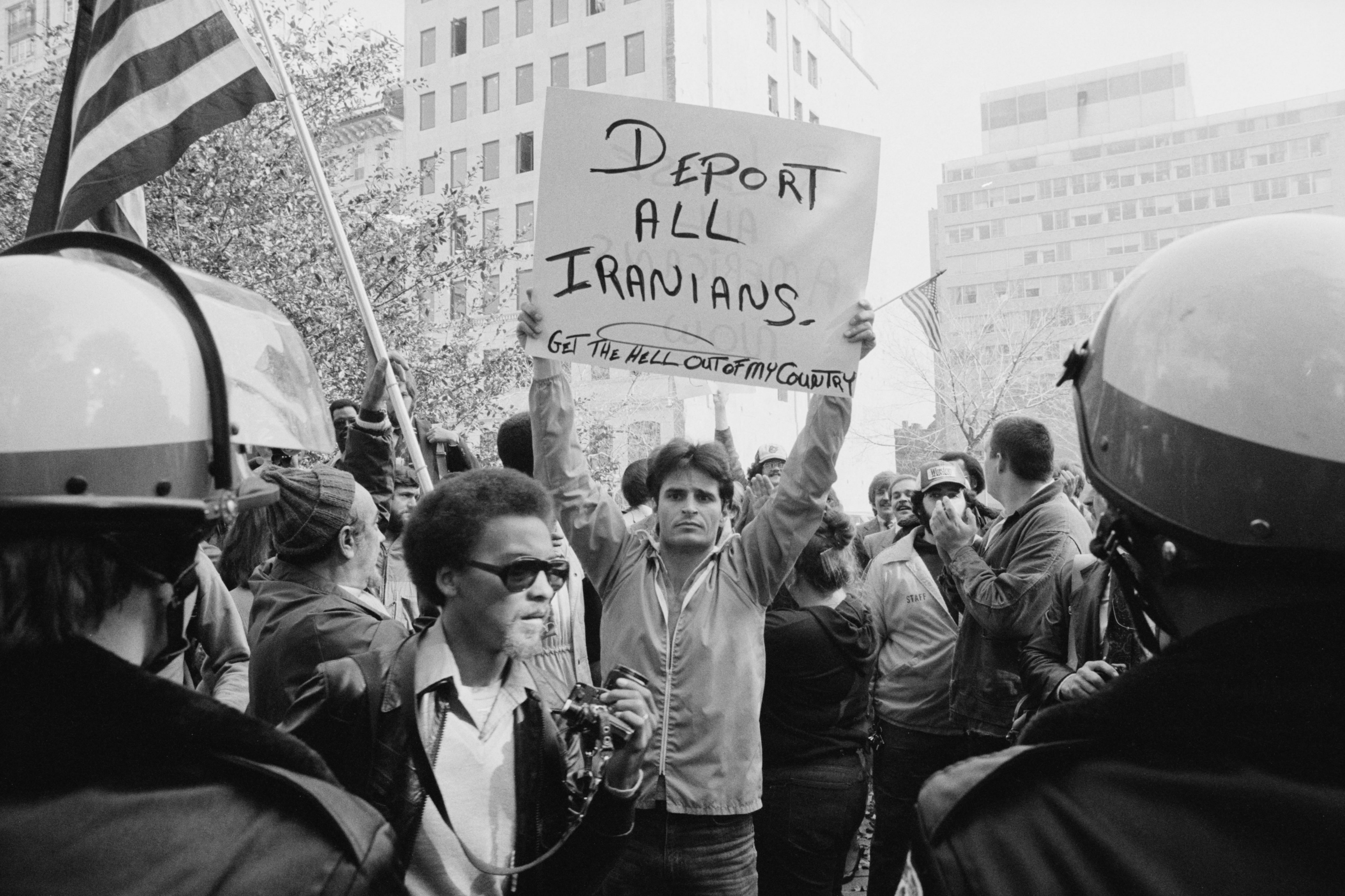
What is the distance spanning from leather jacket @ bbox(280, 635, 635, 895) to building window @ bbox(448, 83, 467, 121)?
1806 inches

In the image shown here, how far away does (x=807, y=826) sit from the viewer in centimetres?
399

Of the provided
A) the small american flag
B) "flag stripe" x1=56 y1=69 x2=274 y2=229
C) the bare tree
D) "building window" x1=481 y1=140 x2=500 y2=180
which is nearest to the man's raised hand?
"flag stripe" x1=56 y1=69 x2=274 y2=229

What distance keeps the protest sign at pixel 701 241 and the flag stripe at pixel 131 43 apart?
2.19 meters

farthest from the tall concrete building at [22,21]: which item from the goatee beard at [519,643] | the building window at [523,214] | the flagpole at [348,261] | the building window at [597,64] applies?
the goatee beard at [519,643]

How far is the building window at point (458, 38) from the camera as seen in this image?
150 ft

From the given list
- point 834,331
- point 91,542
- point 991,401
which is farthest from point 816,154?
point 991,401

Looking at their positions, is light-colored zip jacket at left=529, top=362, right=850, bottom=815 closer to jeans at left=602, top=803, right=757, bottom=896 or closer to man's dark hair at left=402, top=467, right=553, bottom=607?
jeans at left=602, top=803, right=757, bottom=896

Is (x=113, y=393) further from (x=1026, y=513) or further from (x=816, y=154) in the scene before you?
(x=1026, y=513)

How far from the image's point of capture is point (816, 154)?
3.73 m

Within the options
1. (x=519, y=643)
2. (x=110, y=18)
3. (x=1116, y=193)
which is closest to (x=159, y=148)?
(x=110, y=18)

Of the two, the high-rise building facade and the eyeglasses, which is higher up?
the high-rise building facade

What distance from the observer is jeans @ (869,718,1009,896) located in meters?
4.65

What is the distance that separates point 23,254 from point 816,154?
2.75 meters

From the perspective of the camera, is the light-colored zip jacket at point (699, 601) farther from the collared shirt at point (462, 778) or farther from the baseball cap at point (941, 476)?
the baseball cap at point (941, 476)
